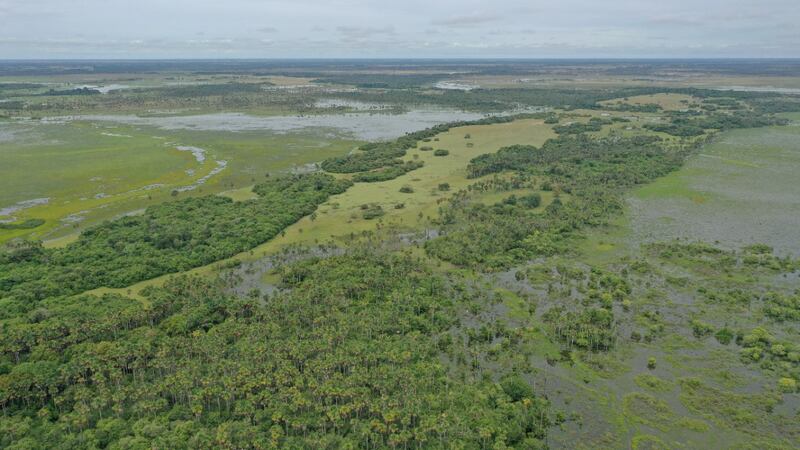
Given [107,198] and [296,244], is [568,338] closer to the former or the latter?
[296,244]

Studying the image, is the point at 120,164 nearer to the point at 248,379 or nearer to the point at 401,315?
the point at 401,315

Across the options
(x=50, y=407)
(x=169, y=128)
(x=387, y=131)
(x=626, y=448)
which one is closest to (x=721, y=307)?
(x=626, y=448)

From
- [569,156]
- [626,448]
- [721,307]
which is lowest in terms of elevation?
[626,448]

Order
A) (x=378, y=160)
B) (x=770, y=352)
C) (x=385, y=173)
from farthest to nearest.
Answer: (x=378, y=160), (x=385, y=173), (x=770, y=352)

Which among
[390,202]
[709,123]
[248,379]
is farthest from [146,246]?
[709,123]

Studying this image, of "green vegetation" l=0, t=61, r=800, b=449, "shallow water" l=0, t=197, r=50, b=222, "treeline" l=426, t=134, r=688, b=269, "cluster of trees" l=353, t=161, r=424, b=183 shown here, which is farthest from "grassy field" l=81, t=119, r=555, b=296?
"shallow water" l=0, t=197, r=50, b=222
